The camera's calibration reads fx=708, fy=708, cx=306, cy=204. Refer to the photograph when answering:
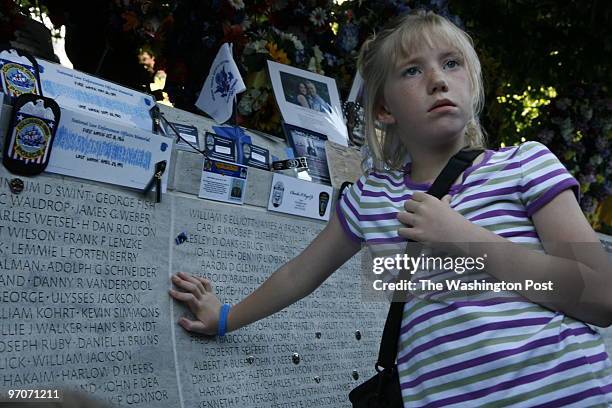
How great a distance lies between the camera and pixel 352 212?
198 cm

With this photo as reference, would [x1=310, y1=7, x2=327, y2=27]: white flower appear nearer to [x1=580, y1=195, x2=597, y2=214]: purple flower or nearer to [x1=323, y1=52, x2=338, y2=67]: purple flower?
[x1=323, y1=52, x2=338, y2=67]: purple flower

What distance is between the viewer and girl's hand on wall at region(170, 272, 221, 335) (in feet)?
7.66

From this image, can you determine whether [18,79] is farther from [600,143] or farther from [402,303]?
[600,143]

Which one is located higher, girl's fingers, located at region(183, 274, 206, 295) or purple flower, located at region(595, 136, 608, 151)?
purple flower, located at region(595, 136, 608, 151)

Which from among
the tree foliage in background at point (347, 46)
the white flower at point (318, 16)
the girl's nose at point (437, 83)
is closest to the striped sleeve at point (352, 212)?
the girl's nose at point (437, 83)

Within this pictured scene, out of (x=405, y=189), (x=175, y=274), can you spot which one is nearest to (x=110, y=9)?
(x=175, y=274)

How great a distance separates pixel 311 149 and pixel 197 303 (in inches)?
50.5

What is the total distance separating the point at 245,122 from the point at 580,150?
406 centimetres

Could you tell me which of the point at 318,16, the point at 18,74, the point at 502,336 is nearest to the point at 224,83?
the point at 318,16

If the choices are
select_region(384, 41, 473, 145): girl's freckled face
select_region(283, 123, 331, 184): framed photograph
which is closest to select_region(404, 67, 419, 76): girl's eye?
select_region(384, 41, 473, 145): girl's freckled face

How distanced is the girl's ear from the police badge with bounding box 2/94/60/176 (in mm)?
970

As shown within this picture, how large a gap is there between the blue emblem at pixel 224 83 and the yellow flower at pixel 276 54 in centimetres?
53

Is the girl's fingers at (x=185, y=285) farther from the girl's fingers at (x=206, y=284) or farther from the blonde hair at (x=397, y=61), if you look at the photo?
the blonde hair at (x=397, y=61)

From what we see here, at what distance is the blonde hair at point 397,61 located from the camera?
198 cm
